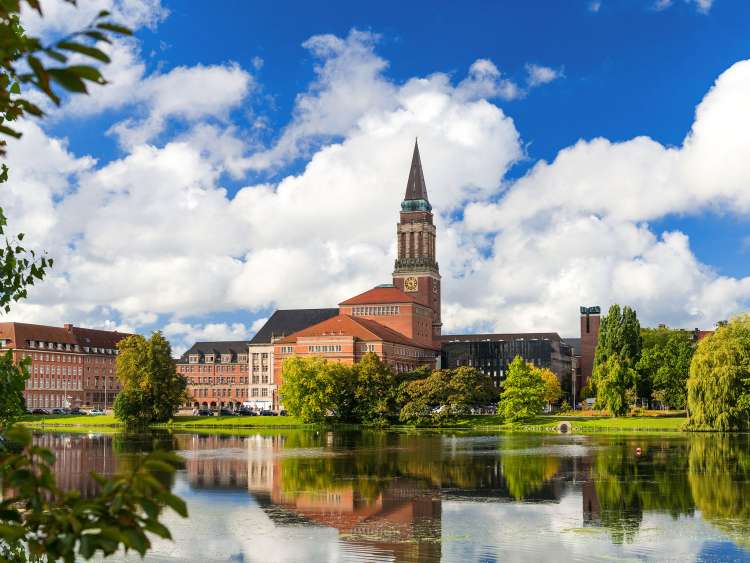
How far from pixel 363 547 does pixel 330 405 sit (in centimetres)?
7816

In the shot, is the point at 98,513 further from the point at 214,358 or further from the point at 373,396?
the point at 214,358

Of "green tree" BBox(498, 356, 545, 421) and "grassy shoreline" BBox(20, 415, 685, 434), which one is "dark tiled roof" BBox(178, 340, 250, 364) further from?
"green tree" BBox(498, 356, 545, 421)

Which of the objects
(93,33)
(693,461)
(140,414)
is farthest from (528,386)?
(93,33)

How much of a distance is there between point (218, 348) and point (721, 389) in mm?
115137

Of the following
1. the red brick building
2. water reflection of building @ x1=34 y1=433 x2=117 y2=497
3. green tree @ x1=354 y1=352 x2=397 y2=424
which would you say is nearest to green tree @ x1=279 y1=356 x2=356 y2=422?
green tree @ x1=354 y1=352 x2=397 y2=424

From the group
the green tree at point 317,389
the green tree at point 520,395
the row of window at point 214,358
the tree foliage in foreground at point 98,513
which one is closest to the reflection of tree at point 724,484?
the tree foliage in foreground at point 98,513

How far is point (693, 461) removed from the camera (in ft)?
159

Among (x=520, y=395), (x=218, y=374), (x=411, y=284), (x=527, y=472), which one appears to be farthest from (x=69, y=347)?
(x=527, y=472)

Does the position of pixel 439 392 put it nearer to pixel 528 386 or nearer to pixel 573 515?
pixel 528 386

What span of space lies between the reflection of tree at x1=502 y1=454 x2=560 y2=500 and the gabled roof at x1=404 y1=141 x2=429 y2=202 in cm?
10888

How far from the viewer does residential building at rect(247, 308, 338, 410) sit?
519ft

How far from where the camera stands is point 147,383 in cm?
10431

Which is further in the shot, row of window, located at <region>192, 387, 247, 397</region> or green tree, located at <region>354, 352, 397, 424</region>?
row of window, located at <region>192, 387, 247, 397</region>

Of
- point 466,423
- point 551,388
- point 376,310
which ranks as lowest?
point 466,423
